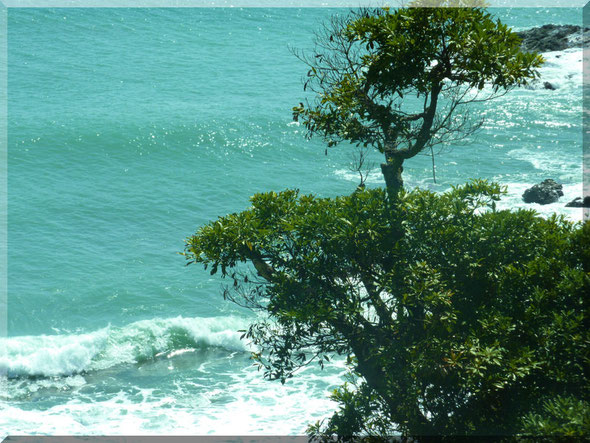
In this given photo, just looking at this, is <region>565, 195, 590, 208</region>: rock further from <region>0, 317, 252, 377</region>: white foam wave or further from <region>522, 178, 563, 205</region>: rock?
<region>0, 317, 252, 377</region>: white foam wave

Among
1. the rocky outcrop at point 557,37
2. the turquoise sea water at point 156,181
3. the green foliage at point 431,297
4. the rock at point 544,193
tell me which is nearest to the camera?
the green foliage at point 431,297

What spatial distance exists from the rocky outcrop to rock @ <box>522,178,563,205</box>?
2319cm

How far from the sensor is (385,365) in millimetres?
7832

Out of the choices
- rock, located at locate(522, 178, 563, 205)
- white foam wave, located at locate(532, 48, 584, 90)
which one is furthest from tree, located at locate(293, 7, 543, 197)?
white foam wave, located at locate(532, 48, 584, 90)

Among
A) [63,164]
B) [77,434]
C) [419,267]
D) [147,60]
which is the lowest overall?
[77,434]

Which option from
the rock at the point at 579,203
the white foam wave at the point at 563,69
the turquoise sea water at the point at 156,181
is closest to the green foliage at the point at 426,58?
the turquoise sea water at the point at 156,181

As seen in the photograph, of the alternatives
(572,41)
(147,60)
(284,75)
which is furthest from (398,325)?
(572,41)

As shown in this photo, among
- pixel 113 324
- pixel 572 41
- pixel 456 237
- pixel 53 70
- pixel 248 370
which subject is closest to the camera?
pixel 456 237

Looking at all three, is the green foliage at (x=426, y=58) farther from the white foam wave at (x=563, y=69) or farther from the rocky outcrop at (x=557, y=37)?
the rocky outcrop at (x=557, y=37)

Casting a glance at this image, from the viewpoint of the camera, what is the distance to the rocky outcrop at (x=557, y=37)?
147ft

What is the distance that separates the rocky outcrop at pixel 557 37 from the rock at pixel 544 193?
23191mm

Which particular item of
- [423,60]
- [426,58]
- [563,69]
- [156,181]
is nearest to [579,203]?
[423,60]

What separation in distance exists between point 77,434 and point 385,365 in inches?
326

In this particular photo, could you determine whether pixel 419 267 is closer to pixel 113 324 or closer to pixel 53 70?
pixel 113 324
